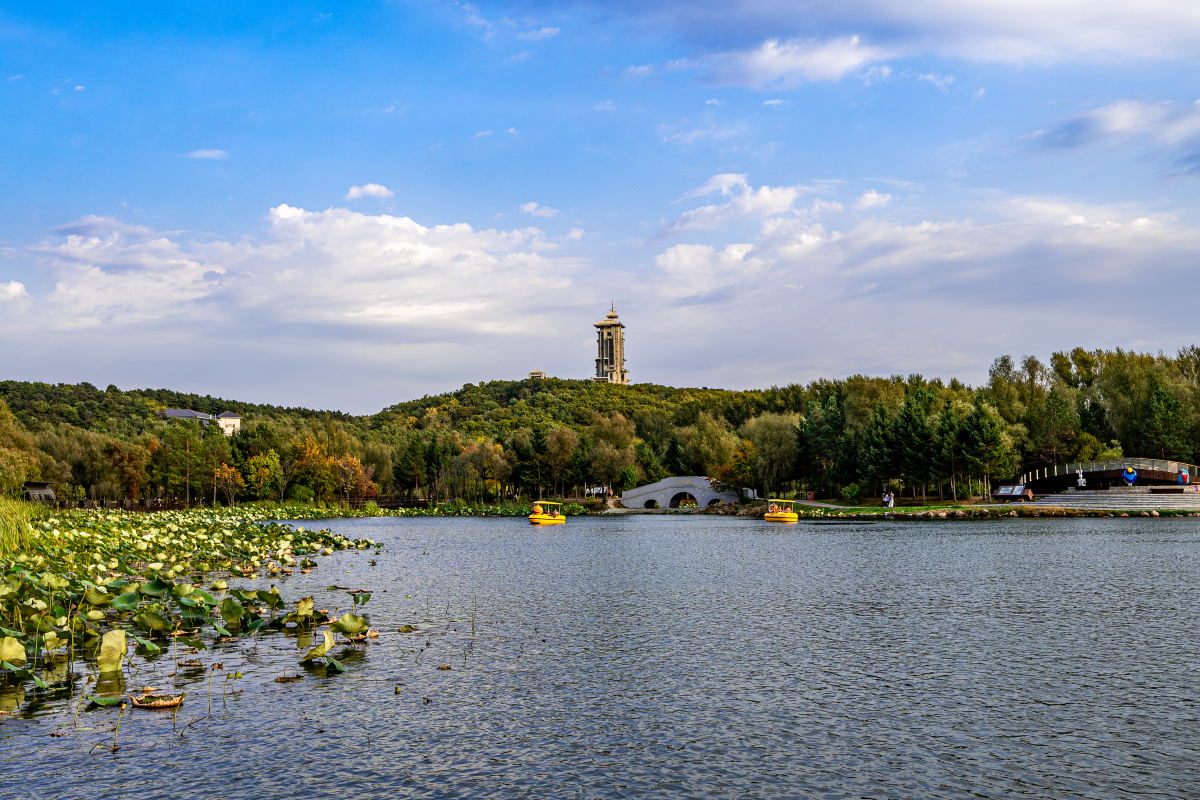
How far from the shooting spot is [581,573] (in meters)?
34.2

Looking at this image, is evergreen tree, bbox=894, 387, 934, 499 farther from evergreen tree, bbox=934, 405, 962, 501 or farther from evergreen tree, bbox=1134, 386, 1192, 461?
evergreen tree, bbox=1134, 386, 1192, 461

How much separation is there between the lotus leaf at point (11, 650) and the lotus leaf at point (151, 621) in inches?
126

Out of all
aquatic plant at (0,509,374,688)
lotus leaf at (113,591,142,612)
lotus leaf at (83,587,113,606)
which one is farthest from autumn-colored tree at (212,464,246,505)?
lotus leaf at (113,591,142,612)

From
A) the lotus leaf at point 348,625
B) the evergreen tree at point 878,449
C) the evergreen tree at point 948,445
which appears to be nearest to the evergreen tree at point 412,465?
the evergreen tree at point 878,449

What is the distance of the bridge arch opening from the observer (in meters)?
111

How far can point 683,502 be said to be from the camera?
113 m

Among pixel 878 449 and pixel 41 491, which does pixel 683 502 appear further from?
pixel 41 491

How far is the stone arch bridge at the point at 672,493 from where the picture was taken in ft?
346

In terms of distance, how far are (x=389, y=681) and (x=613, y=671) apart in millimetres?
4213

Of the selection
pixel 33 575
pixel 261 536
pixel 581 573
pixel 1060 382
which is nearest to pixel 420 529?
pixel 261 536

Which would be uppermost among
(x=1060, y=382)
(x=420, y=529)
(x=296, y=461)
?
(x=1060, y=382)

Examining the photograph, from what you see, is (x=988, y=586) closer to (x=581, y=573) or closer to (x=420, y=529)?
(x=581, y=573)

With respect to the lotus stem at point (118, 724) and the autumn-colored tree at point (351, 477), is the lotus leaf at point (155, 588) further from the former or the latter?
the autumn-colored tree at point (351, 477)

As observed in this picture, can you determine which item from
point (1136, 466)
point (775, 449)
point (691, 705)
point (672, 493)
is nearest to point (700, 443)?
point (672, 493)
